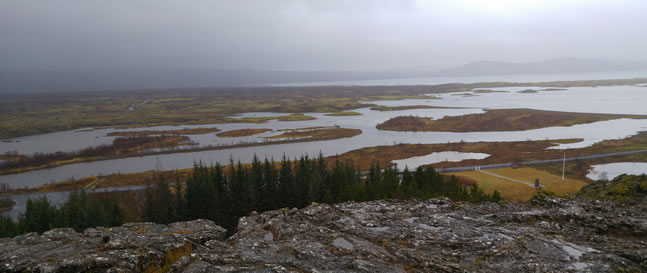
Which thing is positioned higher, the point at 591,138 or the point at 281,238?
the point at 281,238

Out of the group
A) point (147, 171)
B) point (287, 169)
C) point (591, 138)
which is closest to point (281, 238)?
point (287, 169)

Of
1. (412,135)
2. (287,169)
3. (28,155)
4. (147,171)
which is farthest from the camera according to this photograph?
(412,135)

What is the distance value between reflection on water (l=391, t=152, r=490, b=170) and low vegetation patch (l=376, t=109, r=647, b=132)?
3350cm

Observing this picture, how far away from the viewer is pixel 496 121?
11594cm

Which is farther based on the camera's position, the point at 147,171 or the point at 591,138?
the point at 591,138

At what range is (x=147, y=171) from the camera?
67.1 metres

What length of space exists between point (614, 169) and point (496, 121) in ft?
204

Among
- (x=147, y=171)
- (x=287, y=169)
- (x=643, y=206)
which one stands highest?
(x=643, y=206)

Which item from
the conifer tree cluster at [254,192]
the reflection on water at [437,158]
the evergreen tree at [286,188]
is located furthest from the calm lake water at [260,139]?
the evergreen tree at [286,188]

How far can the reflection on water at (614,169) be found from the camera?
170 ft

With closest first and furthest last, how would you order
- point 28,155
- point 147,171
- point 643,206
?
point 643,206 → point 147,171 → point 28,155

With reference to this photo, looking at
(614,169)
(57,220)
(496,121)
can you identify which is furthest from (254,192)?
(496,121)

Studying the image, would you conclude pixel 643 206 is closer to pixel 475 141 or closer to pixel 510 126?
pixel 475 141

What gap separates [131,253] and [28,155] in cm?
9942
